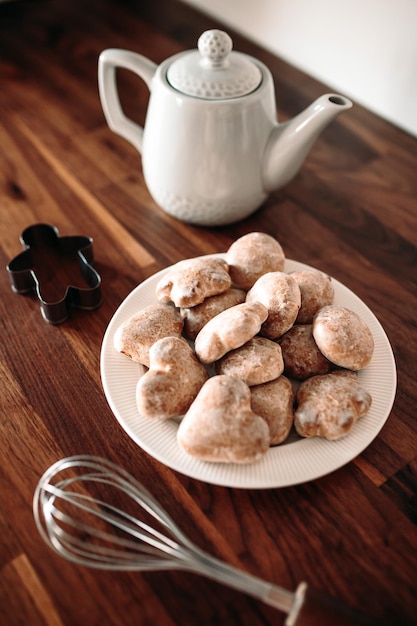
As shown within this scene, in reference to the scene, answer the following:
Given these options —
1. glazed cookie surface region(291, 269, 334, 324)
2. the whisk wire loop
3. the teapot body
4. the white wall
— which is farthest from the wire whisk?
the white wall

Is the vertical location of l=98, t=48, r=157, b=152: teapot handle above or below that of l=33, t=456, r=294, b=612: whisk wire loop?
above

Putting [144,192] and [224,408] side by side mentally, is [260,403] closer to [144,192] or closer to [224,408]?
[224,408]

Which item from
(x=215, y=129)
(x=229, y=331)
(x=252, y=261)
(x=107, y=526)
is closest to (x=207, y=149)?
(x=215, y=129)

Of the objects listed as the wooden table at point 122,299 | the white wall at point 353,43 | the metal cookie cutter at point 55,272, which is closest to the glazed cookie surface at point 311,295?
the wooden table at point 122,299

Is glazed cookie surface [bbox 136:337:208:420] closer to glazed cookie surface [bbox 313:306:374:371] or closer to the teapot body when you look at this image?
glazed cookie surface [bbox 313:306:374:371]

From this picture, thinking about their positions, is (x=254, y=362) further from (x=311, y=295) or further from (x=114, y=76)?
(x=114, y=76)

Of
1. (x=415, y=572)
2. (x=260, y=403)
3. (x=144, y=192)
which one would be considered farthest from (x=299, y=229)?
(x=415, y=572)
